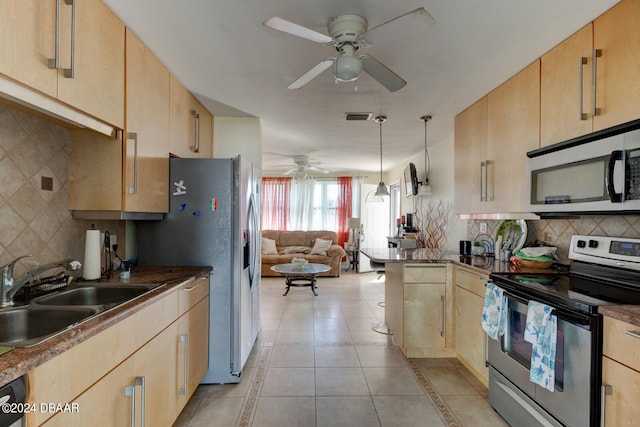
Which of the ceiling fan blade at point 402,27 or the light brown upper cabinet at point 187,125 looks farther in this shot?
the light brown upper cabinet at point 187,125

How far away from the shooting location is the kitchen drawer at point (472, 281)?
7.52 ft

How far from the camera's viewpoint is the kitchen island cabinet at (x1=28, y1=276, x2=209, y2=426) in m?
0.95

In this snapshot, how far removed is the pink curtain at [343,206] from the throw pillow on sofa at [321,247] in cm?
86

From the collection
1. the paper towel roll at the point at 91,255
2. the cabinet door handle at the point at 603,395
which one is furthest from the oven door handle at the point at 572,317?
the paper towel roll at the point at 91,255

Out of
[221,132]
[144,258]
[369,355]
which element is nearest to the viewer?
[144,258]

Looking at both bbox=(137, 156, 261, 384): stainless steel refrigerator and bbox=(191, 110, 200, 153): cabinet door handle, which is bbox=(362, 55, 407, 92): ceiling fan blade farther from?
bbox=(191, 110, 200, 153): cabinet door handle

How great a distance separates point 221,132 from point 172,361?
7.59 ft

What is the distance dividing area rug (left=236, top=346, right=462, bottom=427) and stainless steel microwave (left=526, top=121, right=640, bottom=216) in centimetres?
141

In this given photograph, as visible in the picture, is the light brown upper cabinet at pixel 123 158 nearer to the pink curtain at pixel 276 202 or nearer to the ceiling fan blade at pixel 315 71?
the ceiling fan blade at pixel 315 71

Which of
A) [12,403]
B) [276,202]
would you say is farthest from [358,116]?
[276,202]

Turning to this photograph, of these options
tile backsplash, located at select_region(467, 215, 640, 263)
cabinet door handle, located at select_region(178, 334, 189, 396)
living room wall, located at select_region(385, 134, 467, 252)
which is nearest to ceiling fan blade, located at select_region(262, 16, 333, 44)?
cabinet door handle, located at select_region(178, 334, 189, 396)

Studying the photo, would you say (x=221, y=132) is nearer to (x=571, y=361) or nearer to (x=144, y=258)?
(x=144, y=258)

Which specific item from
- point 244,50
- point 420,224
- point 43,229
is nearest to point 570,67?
point 244,50

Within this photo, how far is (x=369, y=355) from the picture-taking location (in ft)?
9.31
